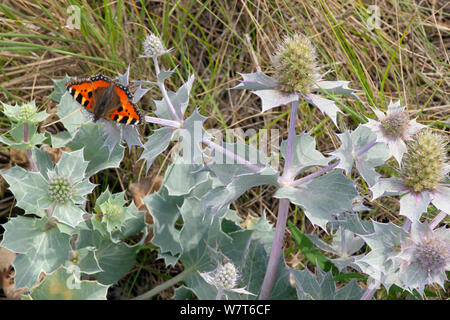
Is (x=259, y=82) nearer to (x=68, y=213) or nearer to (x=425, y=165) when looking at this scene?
(x=425, y=165)

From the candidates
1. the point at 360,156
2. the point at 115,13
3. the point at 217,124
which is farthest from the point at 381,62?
the point at 115,13

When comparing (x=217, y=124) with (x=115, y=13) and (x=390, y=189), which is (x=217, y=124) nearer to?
(x=115, y=13)

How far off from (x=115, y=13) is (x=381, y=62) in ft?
5.24

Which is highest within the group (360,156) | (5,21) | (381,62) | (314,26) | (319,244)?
(5,21)

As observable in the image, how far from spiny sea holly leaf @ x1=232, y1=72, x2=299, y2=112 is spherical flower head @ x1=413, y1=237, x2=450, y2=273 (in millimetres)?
652

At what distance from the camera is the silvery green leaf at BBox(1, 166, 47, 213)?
5.29 feet

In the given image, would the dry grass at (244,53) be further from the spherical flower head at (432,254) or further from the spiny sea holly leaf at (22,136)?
the spherical flower head at (432,254)

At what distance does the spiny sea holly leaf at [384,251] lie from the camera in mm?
1449

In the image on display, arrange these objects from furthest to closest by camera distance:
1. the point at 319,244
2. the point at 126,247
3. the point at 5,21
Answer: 1. the point at 5,21
2. the point at 126,247
3. the point at 319,244

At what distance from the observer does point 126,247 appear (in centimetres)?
195

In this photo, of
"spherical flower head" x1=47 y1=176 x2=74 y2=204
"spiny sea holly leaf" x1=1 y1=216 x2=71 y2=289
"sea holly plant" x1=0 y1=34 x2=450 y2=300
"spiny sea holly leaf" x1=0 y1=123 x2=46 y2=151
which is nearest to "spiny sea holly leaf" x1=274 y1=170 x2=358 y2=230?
"sea holly plant" x1=0 y1=34 x2=450 y2=300

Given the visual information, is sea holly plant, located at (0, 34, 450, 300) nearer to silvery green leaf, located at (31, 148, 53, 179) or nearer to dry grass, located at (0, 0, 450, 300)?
silvery green leaf, located at (31, 148, 53, 179)

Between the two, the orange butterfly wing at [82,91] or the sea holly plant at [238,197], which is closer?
the sea holly plant at [238,197]

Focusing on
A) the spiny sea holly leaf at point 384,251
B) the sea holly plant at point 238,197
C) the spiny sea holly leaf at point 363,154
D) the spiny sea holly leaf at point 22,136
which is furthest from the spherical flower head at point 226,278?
the spiny sea holly leaf at point 22,136
